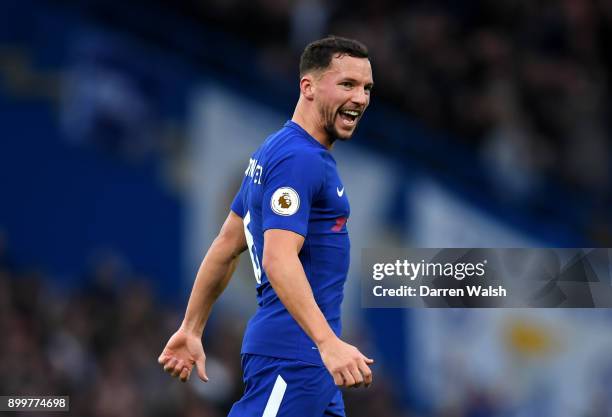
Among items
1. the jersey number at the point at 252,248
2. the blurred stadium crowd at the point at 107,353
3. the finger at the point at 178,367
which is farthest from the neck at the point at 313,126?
the blurred stadium crowd at the point at 107,353

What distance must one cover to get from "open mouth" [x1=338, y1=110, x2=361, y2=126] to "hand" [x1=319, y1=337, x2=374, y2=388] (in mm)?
904

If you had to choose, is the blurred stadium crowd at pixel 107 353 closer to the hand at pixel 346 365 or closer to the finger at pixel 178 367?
the finger at pixel 178 367

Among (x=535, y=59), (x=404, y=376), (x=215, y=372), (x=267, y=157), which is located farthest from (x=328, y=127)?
(x=535, y=59)

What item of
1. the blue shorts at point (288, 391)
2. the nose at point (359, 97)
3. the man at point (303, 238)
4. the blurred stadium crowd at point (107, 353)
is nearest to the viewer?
the man at point (303, 238)

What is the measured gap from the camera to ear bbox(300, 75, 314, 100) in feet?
15.1

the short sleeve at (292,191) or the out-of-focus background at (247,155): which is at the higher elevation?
the out-of-focus background at (247,155)

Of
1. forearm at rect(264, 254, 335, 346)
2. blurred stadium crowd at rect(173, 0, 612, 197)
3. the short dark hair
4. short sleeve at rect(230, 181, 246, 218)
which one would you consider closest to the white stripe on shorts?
forearm at rect(264, 254, 335, 346)

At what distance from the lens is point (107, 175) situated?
11625 mm

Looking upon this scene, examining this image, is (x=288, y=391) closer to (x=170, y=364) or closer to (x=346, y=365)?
(x=346, y=365)

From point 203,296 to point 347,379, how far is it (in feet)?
3.77

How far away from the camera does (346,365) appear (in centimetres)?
400

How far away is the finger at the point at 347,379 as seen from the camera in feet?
13.0

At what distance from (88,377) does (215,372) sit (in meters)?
1.22

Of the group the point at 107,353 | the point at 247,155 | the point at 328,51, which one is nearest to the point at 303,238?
the point at 328,51
